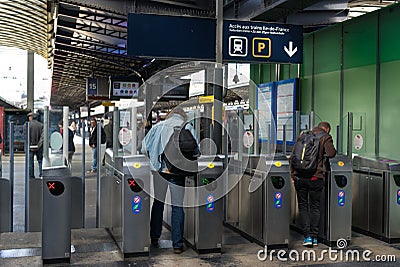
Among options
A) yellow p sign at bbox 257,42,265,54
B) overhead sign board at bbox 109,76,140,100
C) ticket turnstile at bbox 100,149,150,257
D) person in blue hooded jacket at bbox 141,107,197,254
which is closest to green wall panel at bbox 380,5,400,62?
yellow p sign at bbox 257,42,265,54

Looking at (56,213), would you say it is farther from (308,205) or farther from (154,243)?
(308,205)

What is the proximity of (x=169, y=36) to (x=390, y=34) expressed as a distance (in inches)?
127

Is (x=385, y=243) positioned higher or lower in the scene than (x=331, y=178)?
lower

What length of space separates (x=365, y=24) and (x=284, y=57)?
170cm

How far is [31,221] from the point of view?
6.10 m

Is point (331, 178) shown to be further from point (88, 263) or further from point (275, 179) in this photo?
point (88, 263)

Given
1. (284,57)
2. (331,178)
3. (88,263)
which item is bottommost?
(88,263)

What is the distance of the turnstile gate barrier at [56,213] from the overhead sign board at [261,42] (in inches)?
113

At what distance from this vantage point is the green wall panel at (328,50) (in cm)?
846

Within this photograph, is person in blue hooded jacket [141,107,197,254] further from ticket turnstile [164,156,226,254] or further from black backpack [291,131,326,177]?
black backpack [291,131,326,177]

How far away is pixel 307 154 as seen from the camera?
5.41m

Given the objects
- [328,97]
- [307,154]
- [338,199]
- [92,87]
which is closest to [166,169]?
[307,154]

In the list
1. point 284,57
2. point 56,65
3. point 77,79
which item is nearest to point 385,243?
point 284,57

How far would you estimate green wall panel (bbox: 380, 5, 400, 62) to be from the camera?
696cm
